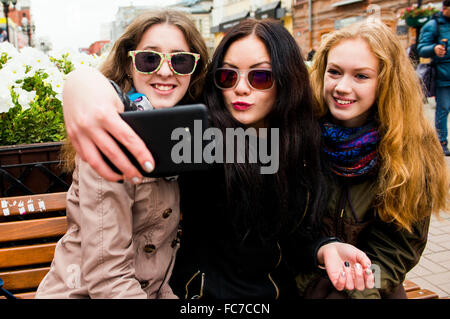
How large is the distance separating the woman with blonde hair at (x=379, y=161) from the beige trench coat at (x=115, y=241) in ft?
2.35

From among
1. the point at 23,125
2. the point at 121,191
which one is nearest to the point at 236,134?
the point at 121,191

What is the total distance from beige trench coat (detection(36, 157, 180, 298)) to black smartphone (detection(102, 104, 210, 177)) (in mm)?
430

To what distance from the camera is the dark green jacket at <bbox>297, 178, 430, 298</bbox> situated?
1.70 metres

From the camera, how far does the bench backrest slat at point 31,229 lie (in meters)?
1.80

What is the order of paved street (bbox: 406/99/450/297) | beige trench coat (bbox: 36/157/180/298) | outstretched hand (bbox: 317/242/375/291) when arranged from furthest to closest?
1. paved street (bbox: 406/99/450/297)
2. outstretched hand (bbox: 317/242/375/291)
3. beige trench coat (bbox: 36/157/180/298)

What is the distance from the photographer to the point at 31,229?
1.82m

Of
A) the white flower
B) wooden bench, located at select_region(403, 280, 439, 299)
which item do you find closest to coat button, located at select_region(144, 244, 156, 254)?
wooden bench, located at select_region(403, 280, 439, 299)

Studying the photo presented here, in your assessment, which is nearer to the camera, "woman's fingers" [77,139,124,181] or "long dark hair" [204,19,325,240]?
"woman's fingers" [77,139,124,181]

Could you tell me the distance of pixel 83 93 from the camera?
0.90m

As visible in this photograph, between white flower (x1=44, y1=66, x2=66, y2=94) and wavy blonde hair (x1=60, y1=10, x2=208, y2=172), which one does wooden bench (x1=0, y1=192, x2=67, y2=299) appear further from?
white flower (x1=44, y1=66, x2=66, y2=94)

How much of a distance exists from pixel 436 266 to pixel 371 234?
1809 millimetres

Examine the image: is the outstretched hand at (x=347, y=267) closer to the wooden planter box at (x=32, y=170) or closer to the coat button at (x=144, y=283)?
the coat button at (x=144, y=283)

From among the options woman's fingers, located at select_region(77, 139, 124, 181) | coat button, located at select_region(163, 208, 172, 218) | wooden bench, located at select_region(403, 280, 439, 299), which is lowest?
wooden bench, located at select_region(403, 280, 439, 299)
